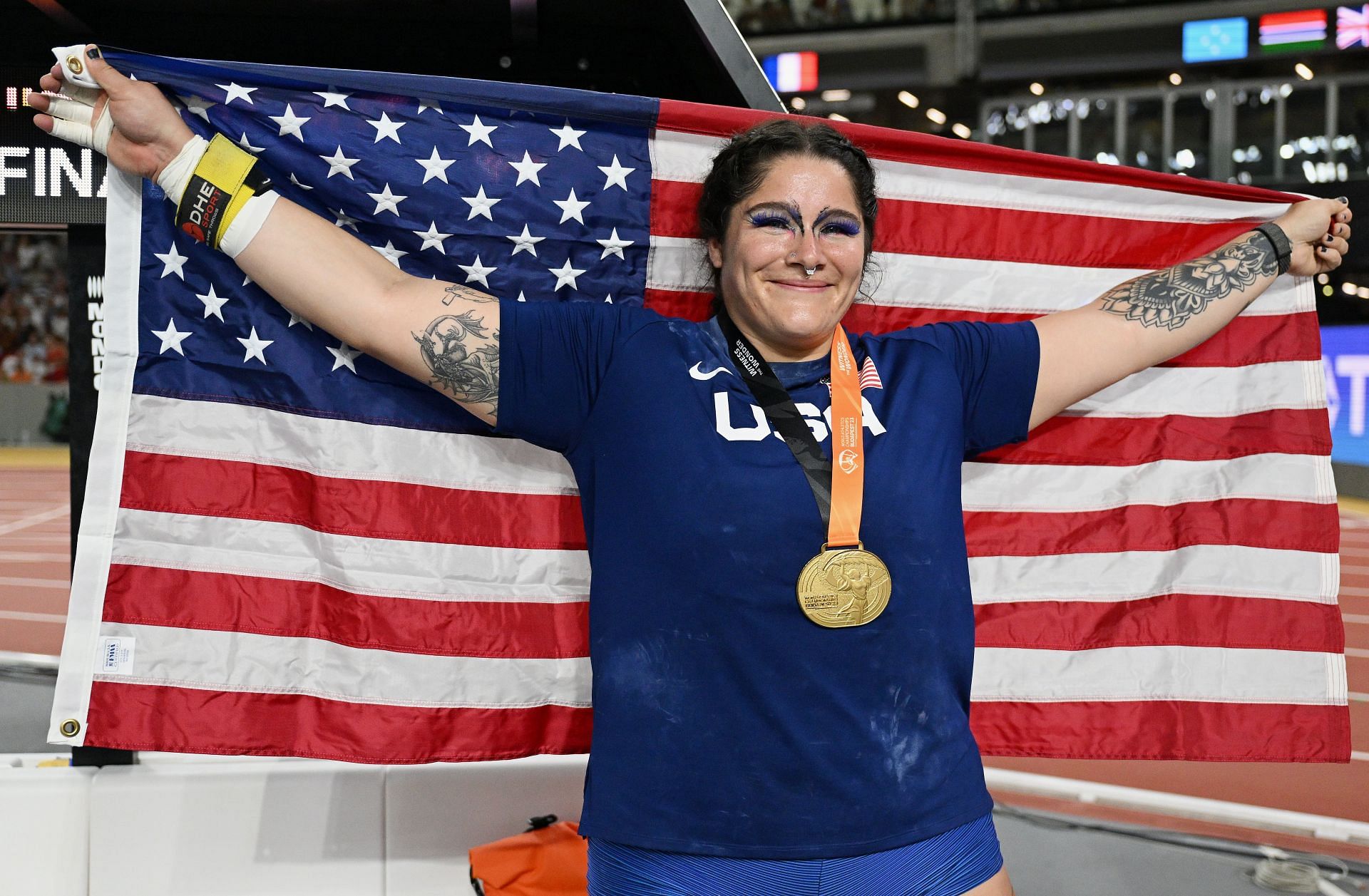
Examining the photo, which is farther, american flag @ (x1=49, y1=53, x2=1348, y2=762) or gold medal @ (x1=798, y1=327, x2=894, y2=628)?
american flag @ (x1=49, y1=53, x2=1348, y2=762)

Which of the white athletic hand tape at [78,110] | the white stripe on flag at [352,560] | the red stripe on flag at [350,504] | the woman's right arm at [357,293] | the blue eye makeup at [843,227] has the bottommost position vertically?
the white stripe on flag at [352,560]

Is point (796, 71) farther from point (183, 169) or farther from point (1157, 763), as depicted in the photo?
point (183, 169)

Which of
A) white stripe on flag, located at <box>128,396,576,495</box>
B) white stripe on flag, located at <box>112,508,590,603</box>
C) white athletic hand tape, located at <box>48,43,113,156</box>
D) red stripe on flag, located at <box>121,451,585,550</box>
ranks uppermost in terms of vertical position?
white athletic hand tape, located at <box>48,43,113,156</box>

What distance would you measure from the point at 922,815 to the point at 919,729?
0.14 metres

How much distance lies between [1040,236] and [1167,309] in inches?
16.6

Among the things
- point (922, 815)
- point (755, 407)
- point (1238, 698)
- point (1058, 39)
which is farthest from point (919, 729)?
point (1058, 39)

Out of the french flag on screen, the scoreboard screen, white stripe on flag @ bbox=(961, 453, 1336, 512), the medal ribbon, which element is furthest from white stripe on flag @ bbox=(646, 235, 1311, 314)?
the french flag on screen

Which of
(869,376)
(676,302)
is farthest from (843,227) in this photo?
(676,302)

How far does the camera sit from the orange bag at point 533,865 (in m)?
3.03

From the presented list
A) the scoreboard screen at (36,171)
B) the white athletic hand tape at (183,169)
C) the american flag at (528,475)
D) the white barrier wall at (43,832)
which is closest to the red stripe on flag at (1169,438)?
the american flag at (528,475)

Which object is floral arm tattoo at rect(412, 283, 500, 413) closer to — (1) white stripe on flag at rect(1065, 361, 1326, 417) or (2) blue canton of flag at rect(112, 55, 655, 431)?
(2) blue canton of flag at rect(112, 55, 655, 431)

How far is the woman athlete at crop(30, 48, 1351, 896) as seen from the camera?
1.89 m

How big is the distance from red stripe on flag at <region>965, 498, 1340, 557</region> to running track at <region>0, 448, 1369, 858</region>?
1.76 metres

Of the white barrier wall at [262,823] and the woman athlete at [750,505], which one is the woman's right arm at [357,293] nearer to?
the woman athlete at [750,505]
